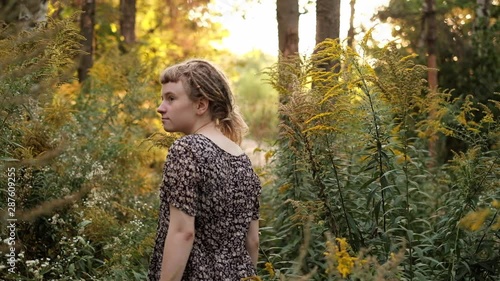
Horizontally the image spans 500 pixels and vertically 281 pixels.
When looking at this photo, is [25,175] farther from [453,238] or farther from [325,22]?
[325,22]

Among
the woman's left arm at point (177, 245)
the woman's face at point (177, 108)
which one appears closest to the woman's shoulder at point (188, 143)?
the woman's face at point (177, 108)

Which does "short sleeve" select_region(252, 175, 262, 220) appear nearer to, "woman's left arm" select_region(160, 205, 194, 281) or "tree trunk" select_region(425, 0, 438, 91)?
"woman's left arm" select_region(160, 205, 194, 281)

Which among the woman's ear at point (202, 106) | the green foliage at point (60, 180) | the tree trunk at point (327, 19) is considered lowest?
the green foliage at point (60, 180)

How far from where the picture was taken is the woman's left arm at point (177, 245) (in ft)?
11.7

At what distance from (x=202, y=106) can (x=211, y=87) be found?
0.33 feet

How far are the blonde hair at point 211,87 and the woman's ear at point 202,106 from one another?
0.06 ft

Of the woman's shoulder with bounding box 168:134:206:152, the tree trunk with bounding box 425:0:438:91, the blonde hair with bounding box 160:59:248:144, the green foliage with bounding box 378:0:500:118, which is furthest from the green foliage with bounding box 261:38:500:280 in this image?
the green foliage with bounding box 378:0:500:118

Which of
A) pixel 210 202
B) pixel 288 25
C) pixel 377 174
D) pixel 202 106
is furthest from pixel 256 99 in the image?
pixel 210 202

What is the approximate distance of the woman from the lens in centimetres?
360

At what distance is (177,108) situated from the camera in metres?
3.85

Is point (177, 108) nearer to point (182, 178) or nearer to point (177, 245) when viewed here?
point (182, 178)

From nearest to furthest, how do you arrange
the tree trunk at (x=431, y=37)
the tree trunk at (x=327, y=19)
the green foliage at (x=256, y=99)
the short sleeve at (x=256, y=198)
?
the short sleeve at (x=256, y=198)
the tree trunk at (x=327, y=19)
the tree trunk at (x=431, y=37)
the green foliage at (x=256, y=99)

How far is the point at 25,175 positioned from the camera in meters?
5.81

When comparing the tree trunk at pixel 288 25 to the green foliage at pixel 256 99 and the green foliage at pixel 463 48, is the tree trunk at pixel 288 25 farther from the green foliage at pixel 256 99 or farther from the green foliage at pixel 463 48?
the green foliage at pixel 463 48
